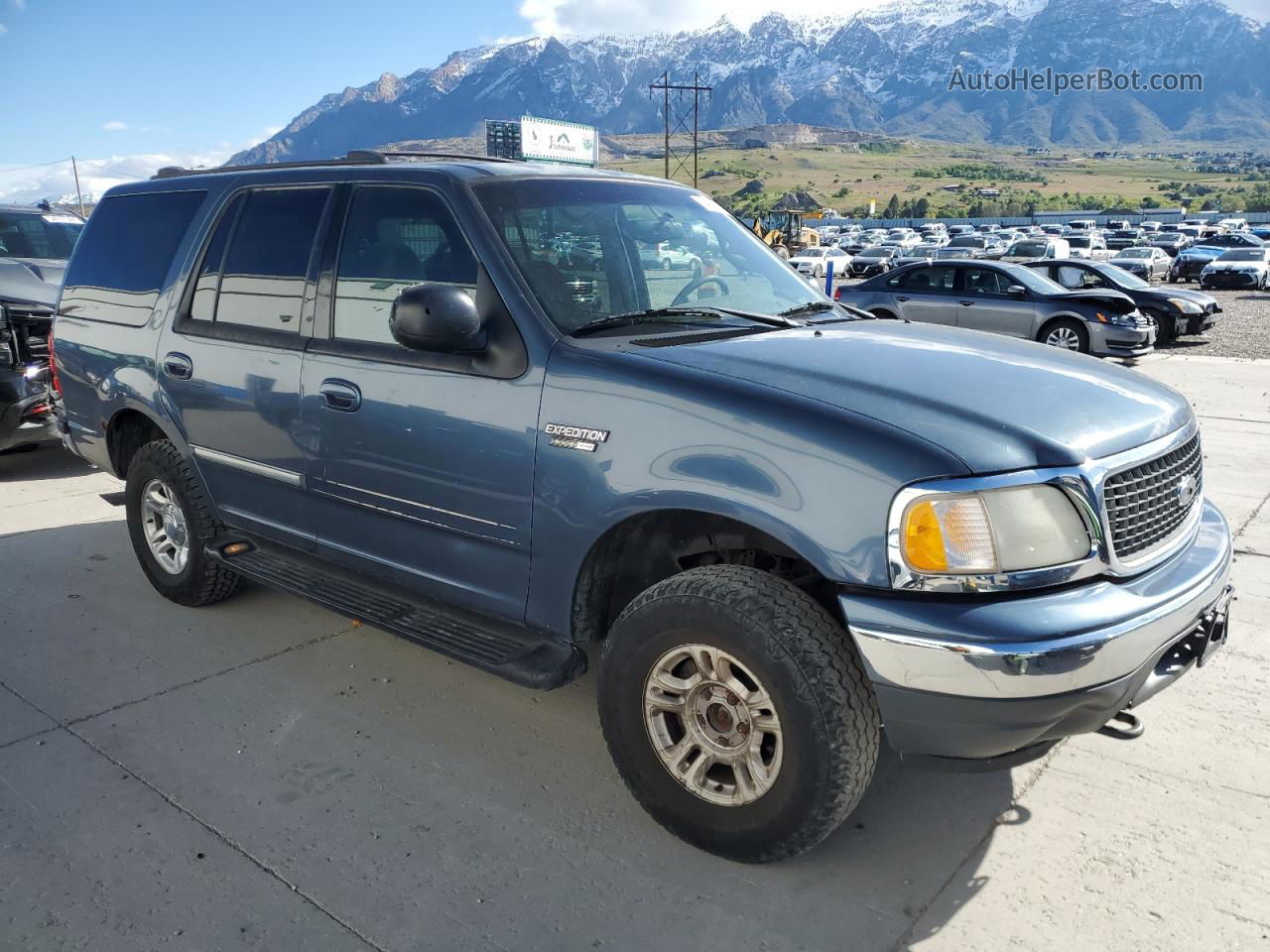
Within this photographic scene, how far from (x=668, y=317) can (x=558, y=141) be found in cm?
6646

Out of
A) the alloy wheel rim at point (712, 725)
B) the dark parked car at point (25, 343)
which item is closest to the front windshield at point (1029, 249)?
the dark parked car at point (25, 343)

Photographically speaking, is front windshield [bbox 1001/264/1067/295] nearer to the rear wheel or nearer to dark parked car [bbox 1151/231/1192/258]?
the rear wheel

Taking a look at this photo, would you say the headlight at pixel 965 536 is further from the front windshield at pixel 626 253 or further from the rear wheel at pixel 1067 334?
the rear wheel at pixel 1067 334

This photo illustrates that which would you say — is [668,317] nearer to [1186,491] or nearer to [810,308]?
[810,308]

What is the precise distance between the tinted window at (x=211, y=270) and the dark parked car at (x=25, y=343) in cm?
295

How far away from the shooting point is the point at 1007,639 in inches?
90.5

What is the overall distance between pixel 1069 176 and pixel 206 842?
677ft

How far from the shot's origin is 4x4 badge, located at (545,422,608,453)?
2883mm

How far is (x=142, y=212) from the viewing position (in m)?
4.71

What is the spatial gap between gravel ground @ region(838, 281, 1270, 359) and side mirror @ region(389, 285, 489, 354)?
52.1 feet

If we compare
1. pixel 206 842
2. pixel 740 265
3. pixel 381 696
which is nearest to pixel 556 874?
pixel 206 842

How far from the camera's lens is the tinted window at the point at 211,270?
4191 mm

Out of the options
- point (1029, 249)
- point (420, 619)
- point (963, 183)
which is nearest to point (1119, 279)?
point (420, 619)

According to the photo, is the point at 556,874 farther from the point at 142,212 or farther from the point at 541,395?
the point at 142,212
